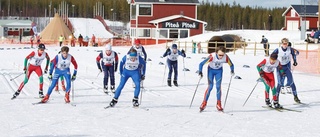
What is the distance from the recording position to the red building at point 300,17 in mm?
61812

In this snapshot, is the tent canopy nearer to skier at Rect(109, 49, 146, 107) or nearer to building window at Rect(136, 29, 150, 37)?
building window at Rect(136, 29, 150, 37)

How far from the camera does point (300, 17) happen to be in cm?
6253

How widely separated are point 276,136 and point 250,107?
13.1 ft

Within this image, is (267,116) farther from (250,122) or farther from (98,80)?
(98,80)

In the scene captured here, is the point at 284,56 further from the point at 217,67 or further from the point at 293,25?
the point at 293,25

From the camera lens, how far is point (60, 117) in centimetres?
1126

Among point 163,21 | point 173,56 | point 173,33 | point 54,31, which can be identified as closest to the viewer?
point 173,56

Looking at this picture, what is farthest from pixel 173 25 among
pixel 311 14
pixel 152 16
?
pixel 311 14

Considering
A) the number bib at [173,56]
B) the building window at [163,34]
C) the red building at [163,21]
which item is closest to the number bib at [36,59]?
the number bib at [173,56]

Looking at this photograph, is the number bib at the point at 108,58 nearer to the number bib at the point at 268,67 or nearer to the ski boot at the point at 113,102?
the ski boot at the point at 113,102

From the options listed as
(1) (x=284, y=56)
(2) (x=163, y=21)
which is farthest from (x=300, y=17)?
(1) (x=284, y=56)

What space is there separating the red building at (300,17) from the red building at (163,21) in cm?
1199

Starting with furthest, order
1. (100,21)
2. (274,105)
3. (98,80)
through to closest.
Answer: (100,21) → (98,80) → (274,105)

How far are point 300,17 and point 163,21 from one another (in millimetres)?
17088
